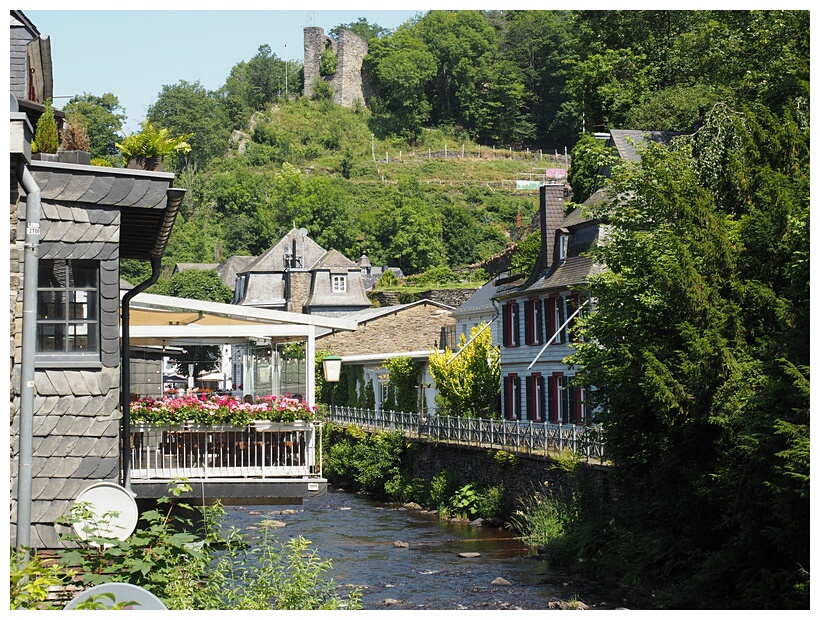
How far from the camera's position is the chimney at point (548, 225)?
3353 centimetres

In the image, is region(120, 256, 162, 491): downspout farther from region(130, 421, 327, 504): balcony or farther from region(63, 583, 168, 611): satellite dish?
region(63, 583, 168, 611): satellite dish

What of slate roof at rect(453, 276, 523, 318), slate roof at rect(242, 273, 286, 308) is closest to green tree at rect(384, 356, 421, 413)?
slate roof at rect(453, 276, 523, 318)

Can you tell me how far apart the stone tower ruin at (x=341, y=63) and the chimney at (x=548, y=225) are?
353ft

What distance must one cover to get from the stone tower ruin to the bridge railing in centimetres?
10225

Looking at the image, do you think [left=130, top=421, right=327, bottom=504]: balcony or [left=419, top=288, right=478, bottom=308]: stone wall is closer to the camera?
[left=130, top=421, right=327, bottom=504]: balcony

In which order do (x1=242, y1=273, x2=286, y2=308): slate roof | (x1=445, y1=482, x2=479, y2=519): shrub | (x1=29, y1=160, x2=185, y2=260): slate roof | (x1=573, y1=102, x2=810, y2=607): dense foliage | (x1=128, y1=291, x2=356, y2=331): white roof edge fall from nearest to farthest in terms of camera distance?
(x1=29, y1=160, x2=185, y2=260): slate roof, (x1=573, y1=102, x2=810, y2=607): dense foliage, (x1=128, y1=291, x2=356, y2=331): white roof edge, (x1=445, y1=482, x2=479, y2=519): shrub, (x1=242, y1=273, x2=286, y2=308): slate roof

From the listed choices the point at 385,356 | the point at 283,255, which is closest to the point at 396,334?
the point at 385,356

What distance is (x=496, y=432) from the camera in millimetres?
30891

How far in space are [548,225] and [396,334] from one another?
19157 millimetres

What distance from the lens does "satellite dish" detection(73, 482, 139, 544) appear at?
9.43m

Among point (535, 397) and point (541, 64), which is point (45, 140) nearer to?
point (535, 397)

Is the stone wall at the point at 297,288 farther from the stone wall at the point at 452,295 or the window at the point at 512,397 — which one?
the window at the point at 512,397

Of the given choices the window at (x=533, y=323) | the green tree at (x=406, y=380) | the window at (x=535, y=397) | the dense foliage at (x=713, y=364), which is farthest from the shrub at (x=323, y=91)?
the dense foliage at (x=713, y=364)

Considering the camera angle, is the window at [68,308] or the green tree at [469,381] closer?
the window at [68,308]
